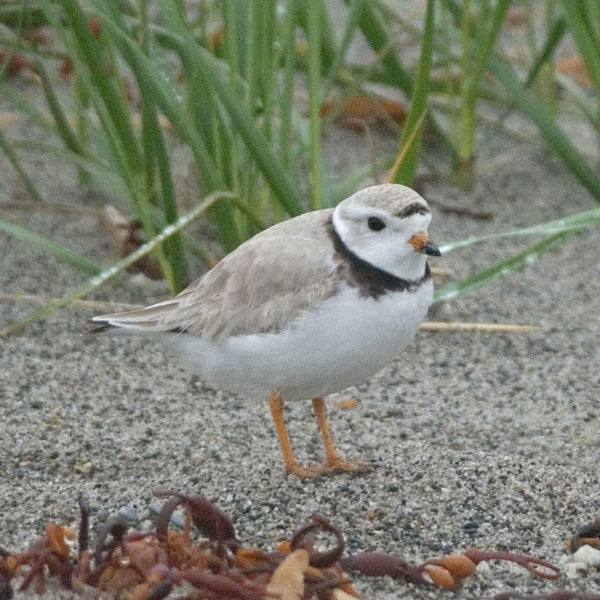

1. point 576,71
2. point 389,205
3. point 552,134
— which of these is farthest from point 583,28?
point 576,71

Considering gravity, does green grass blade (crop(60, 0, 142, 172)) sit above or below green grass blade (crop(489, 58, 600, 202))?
above

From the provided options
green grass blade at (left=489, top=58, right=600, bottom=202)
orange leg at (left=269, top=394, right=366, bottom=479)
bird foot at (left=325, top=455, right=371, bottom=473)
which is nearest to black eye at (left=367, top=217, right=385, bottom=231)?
orange leg at (left=269, top=394, right=366, bottom=479)

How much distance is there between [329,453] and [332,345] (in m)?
0.40

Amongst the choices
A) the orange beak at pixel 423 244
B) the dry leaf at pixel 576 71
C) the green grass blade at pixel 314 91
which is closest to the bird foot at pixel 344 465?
the orange beak at pixel 423 244

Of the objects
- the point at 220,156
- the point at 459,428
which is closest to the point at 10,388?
the point at 220,156

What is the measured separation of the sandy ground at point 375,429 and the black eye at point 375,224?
59cm

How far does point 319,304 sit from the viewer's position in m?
2.73

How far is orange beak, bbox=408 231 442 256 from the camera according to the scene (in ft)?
8.91

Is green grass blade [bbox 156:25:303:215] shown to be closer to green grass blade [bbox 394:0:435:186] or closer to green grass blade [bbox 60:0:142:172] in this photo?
green grass blade [bbox 60:0:142:172]

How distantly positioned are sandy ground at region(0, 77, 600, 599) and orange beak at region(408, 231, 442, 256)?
538 mm

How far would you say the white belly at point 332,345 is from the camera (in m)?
2.69

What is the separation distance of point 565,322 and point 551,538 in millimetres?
1485

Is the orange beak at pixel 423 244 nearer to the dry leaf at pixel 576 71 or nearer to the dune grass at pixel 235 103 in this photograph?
the dune grass at pixel 235 103

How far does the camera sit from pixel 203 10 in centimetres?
398
